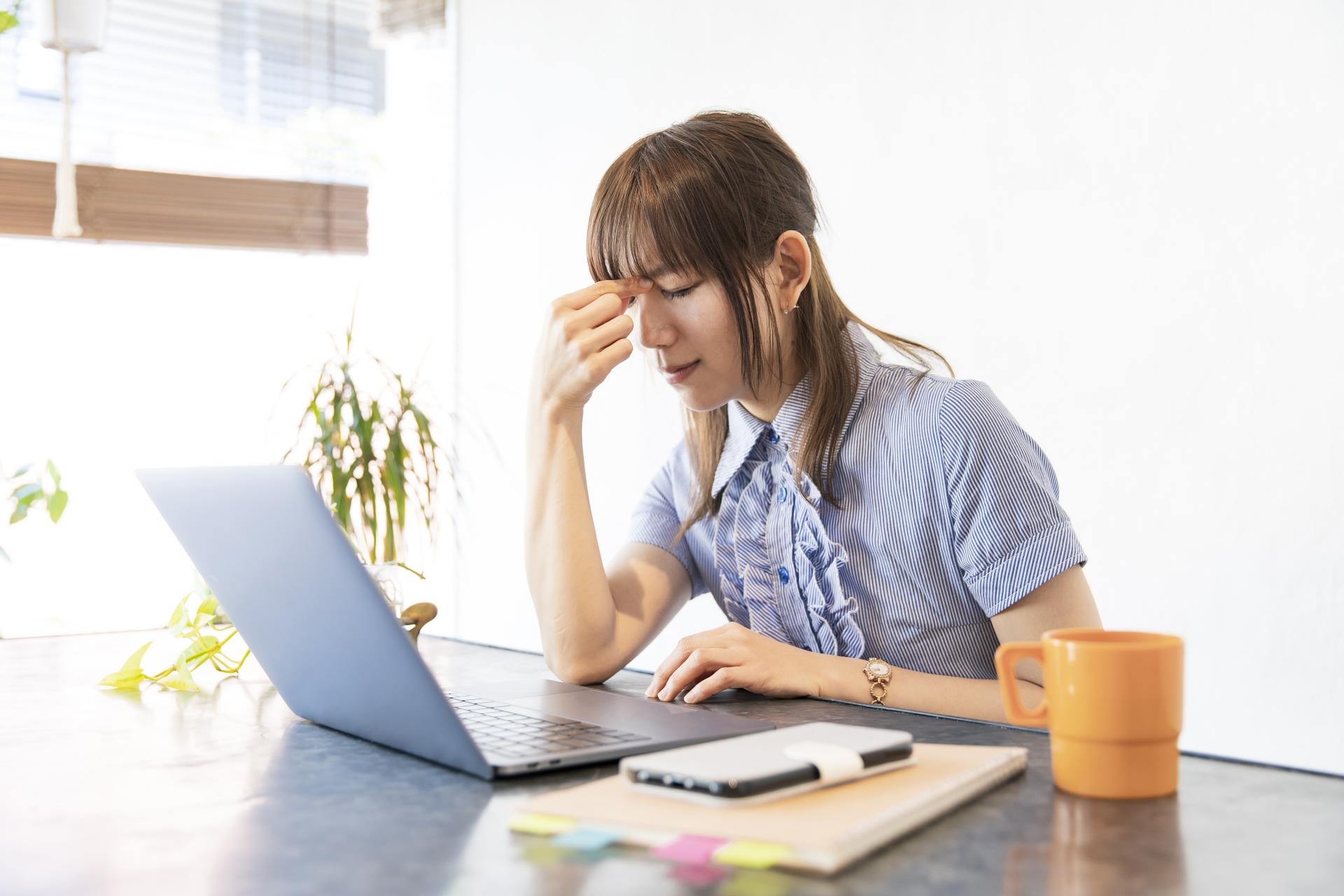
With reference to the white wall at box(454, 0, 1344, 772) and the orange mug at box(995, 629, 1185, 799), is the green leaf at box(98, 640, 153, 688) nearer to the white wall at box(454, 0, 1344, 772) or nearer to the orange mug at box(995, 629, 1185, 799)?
the orange mug at box(995, 629, 1185, 799)

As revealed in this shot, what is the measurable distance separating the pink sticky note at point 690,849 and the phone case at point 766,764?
0.04 m

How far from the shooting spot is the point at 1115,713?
707 millimetres

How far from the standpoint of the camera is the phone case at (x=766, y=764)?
655 mm

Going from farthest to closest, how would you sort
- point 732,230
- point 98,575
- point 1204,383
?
point 98,575 < point 1204,383 < point 732,230

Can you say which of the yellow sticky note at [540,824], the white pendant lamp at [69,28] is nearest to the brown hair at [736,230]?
the yellow sticky note at [540,824]

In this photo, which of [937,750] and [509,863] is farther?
[937,750]

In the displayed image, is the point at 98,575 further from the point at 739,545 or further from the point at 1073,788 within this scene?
the point at 1073,788

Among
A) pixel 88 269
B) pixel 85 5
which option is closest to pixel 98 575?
pixel 88 269

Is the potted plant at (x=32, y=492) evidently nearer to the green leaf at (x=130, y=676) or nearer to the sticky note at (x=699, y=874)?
the green leaf at (x=130, y=676)

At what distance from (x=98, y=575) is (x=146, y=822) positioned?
2792 mm

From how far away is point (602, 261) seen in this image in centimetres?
139

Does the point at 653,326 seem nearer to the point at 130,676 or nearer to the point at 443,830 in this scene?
the point at 130,676

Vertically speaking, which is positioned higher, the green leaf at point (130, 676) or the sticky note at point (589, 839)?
the sticky note at point (589, 839)

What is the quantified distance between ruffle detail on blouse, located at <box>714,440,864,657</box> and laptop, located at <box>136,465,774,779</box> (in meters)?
0.37
